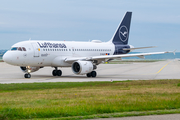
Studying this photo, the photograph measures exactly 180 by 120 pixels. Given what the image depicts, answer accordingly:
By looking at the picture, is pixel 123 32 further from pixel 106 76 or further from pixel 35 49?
pixel 35 49

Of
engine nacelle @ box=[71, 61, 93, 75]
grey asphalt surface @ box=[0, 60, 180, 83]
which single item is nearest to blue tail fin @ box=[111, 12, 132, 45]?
grey asphalt surface @ box=[0, 60, 180, 83]

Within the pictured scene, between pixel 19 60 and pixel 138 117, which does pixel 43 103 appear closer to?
pixel 138 117

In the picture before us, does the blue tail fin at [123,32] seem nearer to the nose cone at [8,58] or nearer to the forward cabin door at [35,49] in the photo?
the forward cabin door at [35,49]

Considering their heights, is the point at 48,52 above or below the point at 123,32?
below

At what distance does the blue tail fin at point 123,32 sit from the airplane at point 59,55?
2227 mm

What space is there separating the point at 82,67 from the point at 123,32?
14.1 m

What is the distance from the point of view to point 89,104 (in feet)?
38.0

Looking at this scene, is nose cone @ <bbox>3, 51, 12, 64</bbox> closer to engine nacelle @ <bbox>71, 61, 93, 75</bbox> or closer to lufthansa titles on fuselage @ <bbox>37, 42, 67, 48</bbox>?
lufthansa titles on fuselage @ <bbox>37, 42, 67, 48</bbox>

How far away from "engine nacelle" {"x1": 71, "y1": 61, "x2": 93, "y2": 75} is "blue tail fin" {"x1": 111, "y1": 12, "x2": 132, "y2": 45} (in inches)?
433

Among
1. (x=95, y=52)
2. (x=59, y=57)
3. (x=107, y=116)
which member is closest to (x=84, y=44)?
(x=95, y=52)

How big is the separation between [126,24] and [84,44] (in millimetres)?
8550

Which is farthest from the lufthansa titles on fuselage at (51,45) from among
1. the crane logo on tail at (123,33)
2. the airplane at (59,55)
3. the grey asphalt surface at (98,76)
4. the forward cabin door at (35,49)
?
the crane logo on tail at (123,33)

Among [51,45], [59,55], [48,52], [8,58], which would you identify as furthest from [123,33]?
[8,58]

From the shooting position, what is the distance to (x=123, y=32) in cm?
4153
